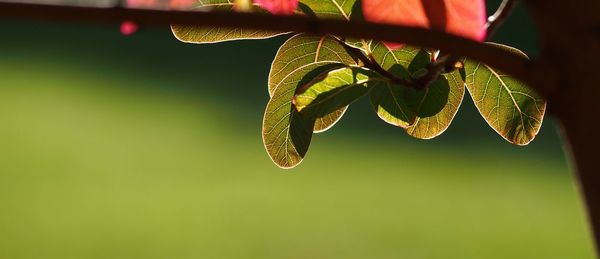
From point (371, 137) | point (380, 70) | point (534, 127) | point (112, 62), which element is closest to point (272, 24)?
point (380, 70)

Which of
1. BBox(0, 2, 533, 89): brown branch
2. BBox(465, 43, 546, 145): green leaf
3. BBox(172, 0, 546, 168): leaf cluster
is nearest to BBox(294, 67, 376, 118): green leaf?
BBox(172, 0, 546, 168): leaf cluster

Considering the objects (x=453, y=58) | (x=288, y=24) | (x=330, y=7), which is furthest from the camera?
(x=330, y=7)

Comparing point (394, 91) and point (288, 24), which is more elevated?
point (394, 91)

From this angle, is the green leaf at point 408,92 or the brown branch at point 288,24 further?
the green leaf at point 408,92

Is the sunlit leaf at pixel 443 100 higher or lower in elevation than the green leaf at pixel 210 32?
lower

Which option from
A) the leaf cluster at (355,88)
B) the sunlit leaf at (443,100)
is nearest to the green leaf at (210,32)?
the leaf cluster at (355,88)

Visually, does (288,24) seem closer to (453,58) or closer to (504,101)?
(453,58)

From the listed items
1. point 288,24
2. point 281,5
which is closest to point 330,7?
point 281,5

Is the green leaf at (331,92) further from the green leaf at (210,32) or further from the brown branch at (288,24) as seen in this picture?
the brown branch at (288,24)
